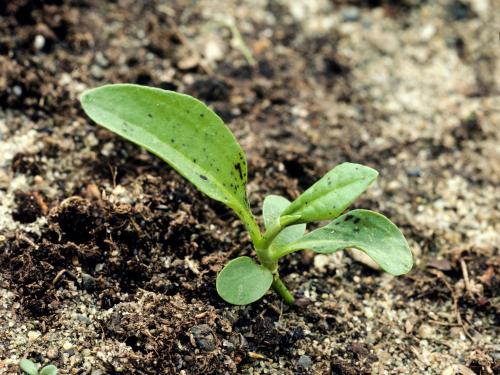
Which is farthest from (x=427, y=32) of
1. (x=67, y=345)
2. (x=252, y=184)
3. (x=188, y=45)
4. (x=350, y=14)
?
(x=67, y=345)

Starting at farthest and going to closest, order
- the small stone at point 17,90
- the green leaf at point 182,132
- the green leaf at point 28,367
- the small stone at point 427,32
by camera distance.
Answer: the small stone at point 427,32, the small stone at point 17,90, the green leaf at point 182,132, the green leaf at point 28,367

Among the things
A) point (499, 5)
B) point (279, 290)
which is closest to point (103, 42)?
point (279, 290)

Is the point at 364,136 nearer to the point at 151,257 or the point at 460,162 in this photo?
the point at 460,162

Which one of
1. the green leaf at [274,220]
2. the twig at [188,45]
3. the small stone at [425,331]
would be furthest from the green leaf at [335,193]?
the twig at [188,45]

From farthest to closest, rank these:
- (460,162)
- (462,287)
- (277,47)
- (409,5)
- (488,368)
→ (409,5) → (277,47) → (460,162) → (462,287) → (488,368)

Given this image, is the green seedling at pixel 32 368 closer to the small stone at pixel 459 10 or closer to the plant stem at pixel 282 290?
the plant stem at pixel 282 290

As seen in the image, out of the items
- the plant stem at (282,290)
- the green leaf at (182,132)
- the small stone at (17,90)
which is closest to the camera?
the green leaf at (182,132)

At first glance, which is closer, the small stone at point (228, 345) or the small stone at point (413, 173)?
the small stone at point (228, 345)
